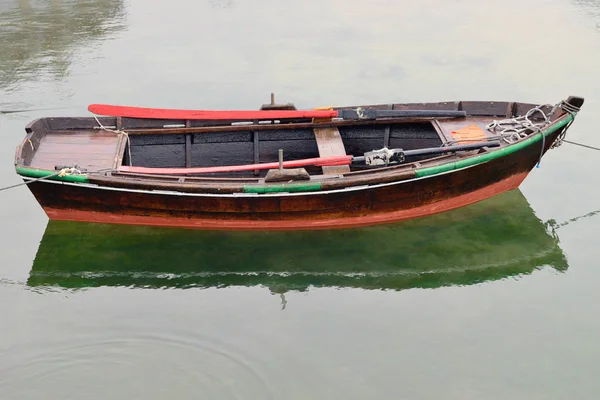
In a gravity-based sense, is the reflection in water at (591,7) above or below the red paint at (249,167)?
below

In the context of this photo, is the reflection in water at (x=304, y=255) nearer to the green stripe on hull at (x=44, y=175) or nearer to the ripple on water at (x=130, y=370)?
the green stripe on hull at (x=44, y=175)

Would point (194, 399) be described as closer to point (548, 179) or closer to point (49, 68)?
point (548, 179)

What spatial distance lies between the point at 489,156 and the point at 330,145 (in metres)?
2.25

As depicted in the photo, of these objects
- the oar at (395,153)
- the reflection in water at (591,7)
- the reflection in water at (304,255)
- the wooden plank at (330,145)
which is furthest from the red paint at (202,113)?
the reflection in water at (591,7)

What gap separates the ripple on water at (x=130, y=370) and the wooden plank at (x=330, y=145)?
10.3 ft

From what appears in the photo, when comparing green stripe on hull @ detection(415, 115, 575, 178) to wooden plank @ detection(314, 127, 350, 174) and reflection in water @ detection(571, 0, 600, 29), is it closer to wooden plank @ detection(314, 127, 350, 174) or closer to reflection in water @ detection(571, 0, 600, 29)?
wooden plank @ detection(314, 127, 350, 174)

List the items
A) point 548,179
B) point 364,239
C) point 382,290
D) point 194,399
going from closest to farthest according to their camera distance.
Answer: point 194,399 < point 382,290 < point 364,239 < point 548,179

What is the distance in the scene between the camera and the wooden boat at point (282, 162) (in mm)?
9102

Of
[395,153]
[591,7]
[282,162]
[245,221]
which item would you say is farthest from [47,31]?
[591,7]

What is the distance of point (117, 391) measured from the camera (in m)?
6.93

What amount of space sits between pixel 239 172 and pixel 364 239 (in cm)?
222

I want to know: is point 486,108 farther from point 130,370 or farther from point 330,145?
point 130,370

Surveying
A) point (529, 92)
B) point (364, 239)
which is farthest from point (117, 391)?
point (529, 92)

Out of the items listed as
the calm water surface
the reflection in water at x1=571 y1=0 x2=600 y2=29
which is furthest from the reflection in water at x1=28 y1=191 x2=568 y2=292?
the reflection in water at x1=571 y1=0 x2=600 y2=29
